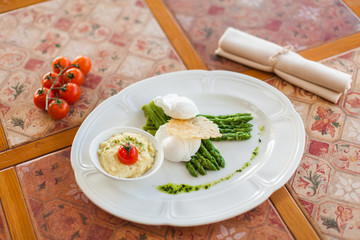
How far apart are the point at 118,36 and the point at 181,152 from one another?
5.94 ft

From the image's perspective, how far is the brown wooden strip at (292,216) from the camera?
2660 millimetres

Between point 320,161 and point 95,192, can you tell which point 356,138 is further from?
point 95,192

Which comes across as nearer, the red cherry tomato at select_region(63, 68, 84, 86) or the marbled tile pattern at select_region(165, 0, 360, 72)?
the red cherry tomato at select_region(63, 68, 84, 86)

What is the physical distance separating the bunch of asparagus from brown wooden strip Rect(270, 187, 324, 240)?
19.5 inches

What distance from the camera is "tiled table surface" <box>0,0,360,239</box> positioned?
2.72 m

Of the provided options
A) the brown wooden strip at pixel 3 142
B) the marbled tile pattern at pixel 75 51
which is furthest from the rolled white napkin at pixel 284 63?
the brown wooden strip at pixel 3 142

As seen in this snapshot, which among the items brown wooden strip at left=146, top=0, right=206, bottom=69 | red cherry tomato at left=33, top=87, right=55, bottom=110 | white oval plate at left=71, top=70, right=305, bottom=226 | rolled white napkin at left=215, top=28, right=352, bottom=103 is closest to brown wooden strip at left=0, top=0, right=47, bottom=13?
brown wooden strip at left=146, top=0, right=206, bottom=69

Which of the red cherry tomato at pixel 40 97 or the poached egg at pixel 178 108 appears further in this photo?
the red cherry tomato at pixel 40 97

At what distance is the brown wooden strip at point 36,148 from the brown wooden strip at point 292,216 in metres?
1.78

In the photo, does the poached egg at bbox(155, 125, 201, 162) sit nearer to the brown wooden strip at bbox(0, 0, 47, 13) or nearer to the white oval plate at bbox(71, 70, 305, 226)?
the white oval plate at bbox(71, 70, 305, 226)

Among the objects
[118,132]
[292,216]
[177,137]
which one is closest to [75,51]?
[118,132]

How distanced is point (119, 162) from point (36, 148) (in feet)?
2.98

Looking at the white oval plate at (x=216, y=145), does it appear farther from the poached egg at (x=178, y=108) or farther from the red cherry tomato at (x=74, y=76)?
the red cherry tomato at (x=74, y=76)

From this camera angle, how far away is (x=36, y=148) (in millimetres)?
3129
